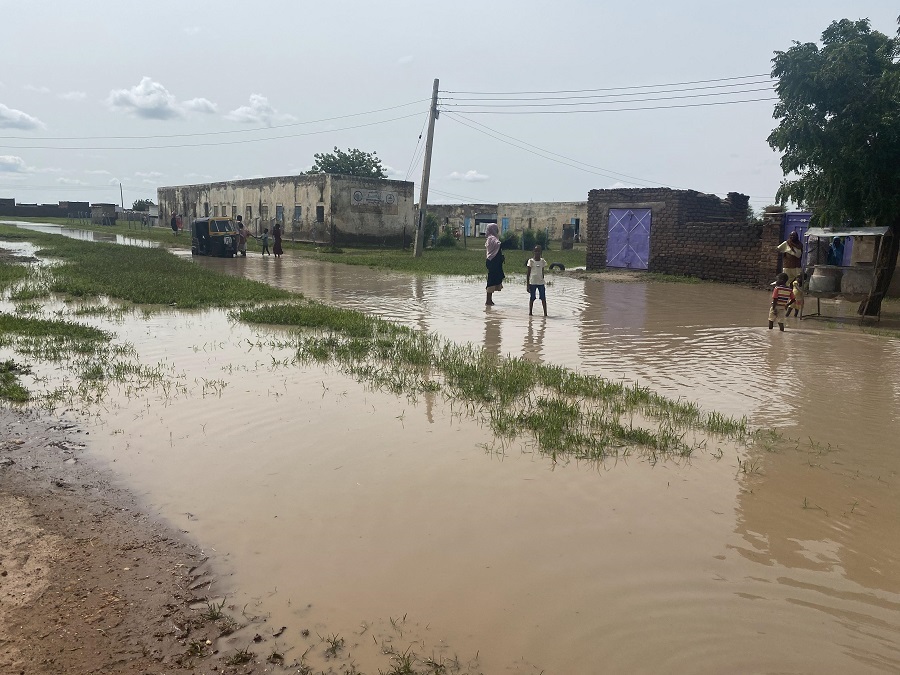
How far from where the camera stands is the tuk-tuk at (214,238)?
29.4 meters

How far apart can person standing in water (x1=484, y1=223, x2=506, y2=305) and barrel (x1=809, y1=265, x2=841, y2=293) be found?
20.5 ft

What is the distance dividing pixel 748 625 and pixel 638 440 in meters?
2.45

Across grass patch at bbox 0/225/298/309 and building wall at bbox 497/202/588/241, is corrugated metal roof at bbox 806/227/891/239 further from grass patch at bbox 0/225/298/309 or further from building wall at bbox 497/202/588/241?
building wall at bbox 497/202/588/241

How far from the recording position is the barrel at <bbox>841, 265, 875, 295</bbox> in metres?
13.7

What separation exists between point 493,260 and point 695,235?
12.0 meters

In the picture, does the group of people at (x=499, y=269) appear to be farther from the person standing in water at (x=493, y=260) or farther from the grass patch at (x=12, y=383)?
the grass patch at (x=12, y=383)

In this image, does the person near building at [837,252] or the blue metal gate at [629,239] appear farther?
the blue metal gate at [629,239]

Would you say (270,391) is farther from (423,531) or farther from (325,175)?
(325,175)

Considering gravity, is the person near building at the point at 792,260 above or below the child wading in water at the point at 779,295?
above

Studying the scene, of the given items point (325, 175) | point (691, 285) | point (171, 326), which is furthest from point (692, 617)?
point (325, 175)

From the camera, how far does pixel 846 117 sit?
13523mm

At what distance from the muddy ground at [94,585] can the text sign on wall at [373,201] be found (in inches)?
Answer: 1427

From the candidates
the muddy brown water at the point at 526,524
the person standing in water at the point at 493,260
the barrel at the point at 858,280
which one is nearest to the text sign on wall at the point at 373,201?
the person standing in water at the point at 493,260

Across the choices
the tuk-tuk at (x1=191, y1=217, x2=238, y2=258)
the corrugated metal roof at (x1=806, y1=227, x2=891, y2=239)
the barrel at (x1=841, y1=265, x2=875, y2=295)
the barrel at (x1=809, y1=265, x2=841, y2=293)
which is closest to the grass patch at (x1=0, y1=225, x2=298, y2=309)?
the tuk-tuk at (x1=191, y1=217, x2=238, y2=258)
